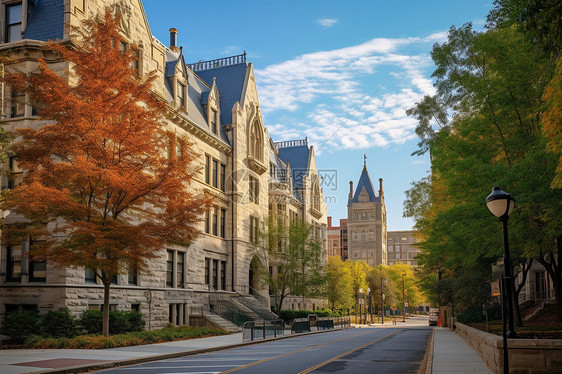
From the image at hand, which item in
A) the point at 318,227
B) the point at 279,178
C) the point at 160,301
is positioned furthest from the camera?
the point at 318,227

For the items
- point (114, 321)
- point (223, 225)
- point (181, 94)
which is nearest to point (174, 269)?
point (223, 225)

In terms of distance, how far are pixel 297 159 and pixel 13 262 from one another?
50.3 meters

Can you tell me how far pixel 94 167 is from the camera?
21.5m

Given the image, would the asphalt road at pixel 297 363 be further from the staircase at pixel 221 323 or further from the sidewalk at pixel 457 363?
the staircase at pixel 221 323

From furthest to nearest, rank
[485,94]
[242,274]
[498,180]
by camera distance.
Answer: [242,274] < [485,94] < [498,180]

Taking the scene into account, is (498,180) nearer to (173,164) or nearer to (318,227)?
(173,164)

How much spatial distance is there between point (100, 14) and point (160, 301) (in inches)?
648

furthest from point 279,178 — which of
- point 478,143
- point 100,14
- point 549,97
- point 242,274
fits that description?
point 549,97

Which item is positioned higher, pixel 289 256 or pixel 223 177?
pixel 223 177

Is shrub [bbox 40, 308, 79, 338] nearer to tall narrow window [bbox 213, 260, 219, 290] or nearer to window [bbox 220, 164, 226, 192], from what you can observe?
tall narrow window [bbox 213, 260, 219, 290]

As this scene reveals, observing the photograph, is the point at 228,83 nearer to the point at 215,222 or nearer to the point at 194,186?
the point at 215,222

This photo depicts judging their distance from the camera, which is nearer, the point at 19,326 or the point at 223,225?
the point at 19,326

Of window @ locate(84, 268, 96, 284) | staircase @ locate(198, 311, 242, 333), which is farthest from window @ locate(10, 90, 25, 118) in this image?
staircase @ locate(198, 311, 242, 333)

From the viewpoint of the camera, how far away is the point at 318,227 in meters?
75.6
